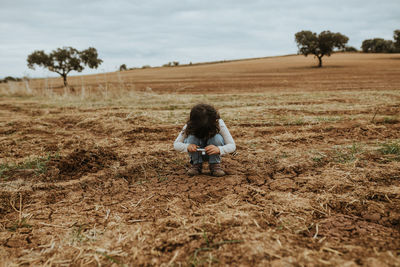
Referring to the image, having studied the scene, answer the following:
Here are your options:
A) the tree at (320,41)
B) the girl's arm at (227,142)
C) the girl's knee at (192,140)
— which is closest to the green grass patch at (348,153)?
the girl's arm at (227,142)

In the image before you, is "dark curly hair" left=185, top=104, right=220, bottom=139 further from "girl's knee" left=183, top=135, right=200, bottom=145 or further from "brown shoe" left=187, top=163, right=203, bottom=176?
"brown shoe" left=187, top=163, right=203, bottom=176

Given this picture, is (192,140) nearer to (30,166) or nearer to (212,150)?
(212,150)

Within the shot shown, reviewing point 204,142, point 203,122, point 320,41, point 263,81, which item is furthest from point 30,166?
point 320,41

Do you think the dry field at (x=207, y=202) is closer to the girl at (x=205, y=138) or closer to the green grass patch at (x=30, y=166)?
the green grass patch at (x=30, y=166)

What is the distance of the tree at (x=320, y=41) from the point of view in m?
31.7

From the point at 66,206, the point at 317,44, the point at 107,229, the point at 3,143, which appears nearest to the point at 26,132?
the point at 3,143

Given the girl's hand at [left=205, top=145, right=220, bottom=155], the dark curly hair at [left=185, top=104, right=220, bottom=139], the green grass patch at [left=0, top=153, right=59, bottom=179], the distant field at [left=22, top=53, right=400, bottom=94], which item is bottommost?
the green grass patch at [left=0, top=153, right=59, bottom=179]

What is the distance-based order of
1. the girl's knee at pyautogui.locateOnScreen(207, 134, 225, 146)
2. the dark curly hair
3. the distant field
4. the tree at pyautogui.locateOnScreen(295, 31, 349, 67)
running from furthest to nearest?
the tree at pyautogui.locateOnScreen(295, 31, 349, 67) → the distant field → the girl's knee at pyautogui.locateOnScreen(207, 134, 225, 146) → the dark curly hair

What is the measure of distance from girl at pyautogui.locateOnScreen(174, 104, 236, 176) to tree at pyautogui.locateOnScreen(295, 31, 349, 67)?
34.9m

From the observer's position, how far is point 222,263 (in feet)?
5.59

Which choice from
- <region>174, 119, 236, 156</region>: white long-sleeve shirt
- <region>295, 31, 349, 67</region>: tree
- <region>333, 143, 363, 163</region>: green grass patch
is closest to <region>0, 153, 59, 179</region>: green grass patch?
<region>174, 119, 236, 156</region>: white long-sleeve shirt

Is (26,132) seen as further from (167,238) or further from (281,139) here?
(281,139)

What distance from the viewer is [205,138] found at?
3.00m

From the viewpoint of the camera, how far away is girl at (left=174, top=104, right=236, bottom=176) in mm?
2752
